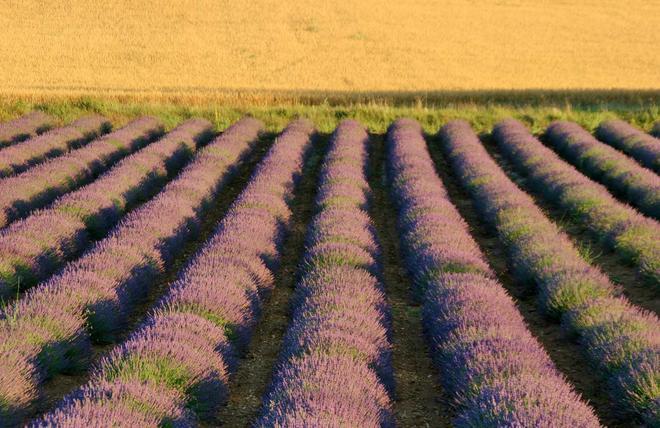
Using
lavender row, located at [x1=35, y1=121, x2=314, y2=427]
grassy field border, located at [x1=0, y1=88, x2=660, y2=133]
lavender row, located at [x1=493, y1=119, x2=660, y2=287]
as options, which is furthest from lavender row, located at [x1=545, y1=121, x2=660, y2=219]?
lavender row, located at [x1=35, y1=121, x2=314, y2=427]

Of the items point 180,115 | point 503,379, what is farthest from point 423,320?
point 180,115

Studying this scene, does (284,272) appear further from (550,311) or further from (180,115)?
(180,115)

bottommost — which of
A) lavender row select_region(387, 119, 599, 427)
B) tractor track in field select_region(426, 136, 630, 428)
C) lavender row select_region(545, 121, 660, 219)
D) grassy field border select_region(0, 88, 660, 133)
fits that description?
grassy field border select_region(0, 88, 660, 133)

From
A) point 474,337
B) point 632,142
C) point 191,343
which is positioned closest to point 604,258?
point 474,337

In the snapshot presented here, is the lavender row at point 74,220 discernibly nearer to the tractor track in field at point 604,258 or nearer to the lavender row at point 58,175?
the lavender row at point 58,175

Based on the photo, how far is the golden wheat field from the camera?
27984mm

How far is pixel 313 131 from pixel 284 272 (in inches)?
389

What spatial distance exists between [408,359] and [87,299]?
8.86 feet

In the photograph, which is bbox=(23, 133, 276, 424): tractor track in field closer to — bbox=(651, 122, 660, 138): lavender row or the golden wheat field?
bbox=(651, 122, 660, 138): lavender row

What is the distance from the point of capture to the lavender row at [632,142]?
14.2m

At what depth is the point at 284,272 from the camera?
859 centimetres

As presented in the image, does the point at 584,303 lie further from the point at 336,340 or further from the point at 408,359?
the point at 336,340

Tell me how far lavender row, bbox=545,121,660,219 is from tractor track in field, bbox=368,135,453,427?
379cm

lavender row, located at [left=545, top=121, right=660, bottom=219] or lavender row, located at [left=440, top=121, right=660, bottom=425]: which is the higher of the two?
lavender row, located at [left=440, top=121, right=660, bottom=425]
